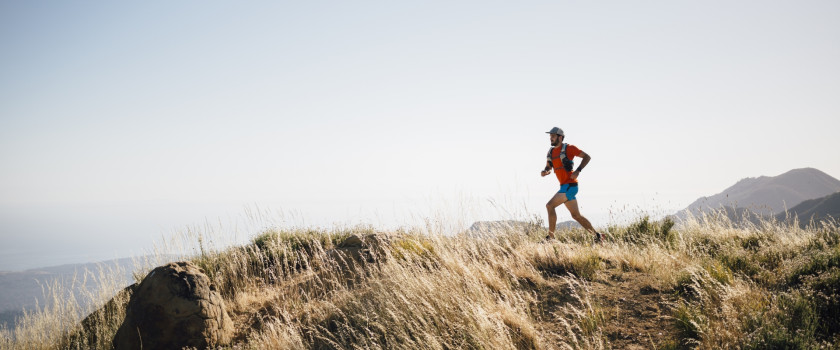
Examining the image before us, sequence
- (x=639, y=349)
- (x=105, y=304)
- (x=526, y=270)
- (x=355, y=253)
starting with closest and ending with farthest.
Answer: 1. (x=639, y=349)
2. (x=526, y=270)
3. (x=105, y=304)
4. (x=355, y=253)

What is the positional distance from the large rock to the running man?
558cm

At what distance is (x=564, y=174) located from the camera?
6922mm

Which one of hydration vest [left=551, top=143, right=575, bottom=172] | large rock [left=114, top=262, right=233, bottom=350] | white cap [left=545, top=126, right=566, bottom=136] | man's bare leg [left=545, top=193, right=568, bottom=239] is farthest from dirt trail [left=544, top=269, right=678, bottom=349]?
large rock [left=114, top=262, right=233, bottom=350]

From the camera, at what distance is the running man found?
6.85 metres

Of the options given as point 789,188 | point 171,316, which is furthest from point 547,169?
point 789,188

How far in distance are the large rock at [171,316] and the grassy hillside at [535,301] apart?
437mm

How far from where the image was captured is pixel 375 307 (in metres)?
4.57

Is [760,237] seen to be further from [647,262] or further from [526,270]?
[526,270]

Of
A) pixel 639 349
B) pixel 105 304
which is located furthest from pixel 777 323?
pixel 105 304

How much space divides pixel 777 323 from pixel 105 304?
8772 mm

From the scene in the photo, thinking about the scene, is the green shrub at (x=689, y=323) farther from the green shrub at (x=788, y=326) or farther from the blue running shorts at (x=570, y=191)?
the blue running shorts at (x=570, y=191)

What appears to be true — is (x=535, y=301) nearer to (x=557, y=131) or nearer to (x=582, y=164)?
(x=582, y=164)

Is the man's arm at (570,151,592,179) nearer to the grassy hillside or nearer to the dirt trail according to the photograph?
the grassy hillside

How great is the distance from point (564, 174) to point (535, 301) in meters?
3.56
